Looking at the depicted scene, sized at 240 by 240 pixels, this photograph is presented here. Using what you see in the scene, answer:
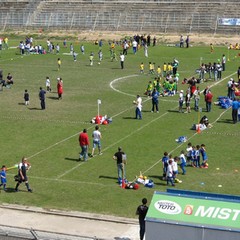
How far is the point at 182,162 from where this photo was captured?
27469 mm

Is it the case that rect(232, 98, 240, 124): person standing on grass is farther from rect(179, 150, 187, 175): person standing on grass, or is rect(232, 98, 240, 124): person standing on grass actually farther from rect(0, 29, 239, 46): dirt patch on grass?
rect(0, 29, 239, 46): dirt patch on grass

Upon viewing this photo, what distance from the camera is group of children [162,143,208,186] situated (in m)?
26.0

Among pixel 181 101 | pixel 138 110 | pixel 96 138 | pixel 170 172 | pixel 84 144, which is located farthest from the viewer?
pixel 181 101

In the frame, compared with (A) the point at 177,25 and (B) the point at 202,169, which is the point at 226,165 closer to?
(B) the point at 202,169

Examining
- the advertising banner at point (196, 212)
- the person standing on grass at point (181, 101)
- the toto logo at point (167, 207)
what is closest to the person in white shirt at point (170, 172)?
the advertising banner at point (196, 212)

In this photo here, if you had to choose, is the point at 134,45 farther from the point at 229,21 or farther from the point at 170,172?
the point at 170,172

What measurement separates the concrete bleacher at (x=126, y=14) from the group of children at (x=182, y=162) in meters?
50.7

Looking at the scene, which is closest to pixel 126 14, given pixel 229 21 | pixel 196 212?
pixel 229 21

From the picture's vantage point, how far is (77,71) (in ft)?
181

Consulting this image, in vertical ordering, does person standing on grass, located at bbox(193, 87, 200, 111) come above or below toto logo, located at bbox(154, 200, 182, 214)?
below

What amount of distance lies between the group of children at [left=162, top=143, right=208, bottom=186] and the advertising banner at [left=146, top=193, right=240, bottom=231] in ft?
27.1

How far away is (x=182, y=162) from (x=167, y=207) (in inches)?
401

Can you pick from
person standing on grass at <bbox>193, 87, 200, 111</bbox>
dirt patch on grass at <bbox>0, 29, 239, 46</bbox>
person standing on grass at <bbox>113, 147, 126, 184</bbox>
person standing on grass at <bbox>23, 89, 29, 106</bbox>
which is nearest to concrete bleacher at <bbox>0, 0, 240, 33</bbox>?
dirt patch on grass at <bbox>0, 29, 239, 46</bbox>

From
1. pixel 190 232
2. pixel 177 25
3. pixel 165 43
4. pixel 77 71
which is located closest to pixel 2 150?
pixel 190 232
